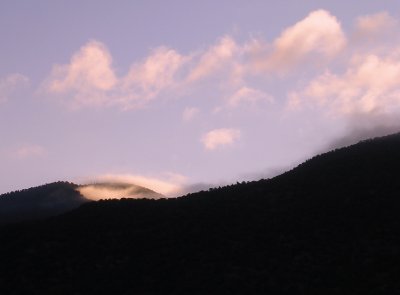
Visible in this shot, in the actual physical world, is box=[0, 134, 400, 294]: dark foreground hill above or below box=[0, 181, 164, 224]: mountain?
below

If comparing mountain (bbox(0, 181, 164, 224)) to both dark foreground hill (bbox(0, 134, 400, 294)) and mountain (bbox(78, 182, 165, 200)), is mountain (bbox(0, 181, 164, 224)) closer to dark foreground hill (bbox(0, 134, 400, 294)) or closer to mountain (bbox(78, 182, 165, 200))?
mountain (bbox(78, 182, 165, 200))

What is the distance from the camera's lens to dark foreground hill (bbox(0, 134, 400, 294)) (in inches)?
1484

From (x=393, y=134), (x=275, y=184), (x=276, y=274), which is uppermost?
(x=393, y=134)

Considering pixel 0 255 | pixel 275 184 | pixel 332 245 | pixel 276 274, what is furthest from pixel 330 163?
pixel 0 255

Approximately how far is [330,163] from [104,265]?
3186cm

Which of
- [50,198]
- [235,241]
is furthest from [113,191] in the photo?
[235,241]

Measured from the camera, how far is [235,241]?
4600 cm

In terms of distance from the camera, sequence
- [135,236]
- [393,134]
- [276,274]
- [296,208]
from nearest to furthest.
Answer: [276,274] → [135,236] → [296,208] → [393,134]

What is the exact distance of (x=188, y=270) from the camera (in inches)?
1591

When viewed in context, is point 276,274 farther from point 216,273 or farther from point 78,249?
point 78,249

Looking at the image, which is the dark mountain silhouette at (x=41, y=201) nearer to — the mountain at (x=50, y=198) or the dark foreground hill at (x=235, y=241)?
the mountain at (x=50, y=198)

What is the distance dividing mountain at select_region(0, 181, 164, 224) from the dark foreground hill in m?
50.0

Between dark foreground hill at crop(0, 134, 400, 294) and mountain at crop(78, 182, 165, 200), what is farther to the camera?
mountain at crop(78, 182, 165, 200)

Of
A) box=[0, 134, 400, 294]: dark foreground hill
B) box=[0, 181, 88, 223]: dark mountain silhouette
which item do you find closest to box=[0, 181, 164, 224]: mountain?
box=[0, 181, 88, 223]: dark mountain silhouette
